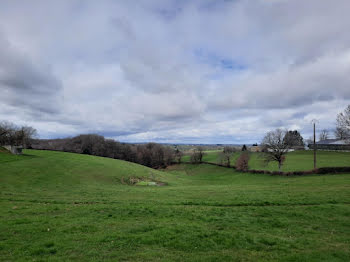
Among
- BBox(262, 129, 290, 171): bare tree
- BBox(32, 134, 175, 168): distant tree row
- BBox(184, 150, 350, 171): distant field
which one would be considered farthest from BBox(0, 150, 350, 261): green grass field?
BBox(32, 134, 175, 168): distant tree row

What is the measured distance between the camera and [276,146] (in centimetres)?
5294

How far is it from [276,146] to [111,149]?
8311cm

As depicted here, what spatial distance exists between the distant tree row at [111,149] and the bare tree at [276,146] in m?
68.2

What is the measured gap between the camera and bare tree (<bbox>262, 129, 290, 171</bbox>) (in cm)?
5247

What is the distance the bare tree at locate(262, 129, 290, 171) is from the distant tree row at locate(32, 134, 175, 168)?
68.2 metres

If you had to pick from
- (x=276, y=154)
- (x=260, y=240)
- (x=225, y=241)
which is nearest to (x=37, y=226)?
(x=225, y=241)

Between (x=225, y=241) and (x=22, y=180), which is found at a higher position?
(x=225, y=241)

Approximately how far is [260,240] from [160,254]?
13.0ft

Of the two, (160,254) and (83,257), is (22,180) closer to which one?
(83,257)

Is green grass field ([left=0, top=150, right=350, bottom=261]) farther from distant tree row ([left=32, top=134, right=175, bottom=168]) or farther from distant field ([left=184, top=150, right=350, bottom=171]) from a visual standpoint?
distant tree row ([left=32, top=134, right=175, bottom=168])

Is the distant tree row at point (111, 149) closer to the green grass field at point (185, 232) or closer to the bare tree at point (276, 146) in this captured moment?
the bare tree at point (276, 146)

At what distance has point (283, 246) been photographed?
277 inches

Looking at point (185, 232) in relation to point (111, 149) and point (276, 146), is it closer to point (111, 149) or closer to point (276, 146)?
point (276, 146)

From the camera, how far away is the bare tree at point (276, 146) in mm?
52469
